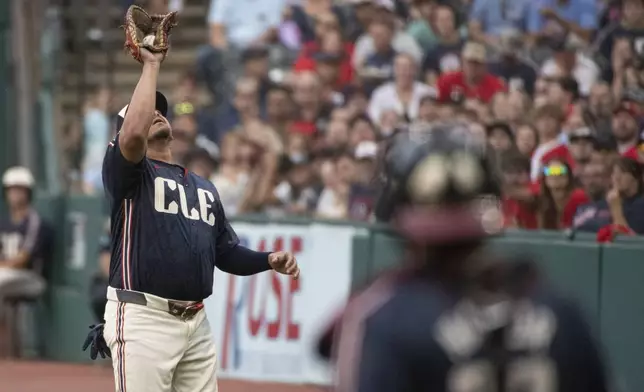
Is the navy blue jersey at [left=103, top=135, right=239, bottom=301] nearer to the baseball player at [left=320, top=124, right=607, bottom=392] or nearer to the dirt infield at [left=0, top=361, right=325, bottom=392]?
the baseball player at [left=320, top=124, right=607, bottom=392]

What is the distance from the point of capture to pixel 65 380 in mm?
11586

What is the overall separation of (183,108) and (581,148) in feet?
13.5

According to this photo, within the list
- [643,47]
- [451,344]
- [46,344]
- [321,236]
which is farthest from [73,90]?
[451,344]

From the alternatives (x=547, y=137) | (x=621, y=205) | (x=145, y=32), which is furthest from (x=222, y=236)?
(x=547, y=137)

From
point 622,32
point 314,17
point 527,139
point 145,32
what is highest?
point 314,17

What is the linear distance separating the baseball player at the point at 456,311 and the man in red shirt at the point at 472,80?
26.8 ft

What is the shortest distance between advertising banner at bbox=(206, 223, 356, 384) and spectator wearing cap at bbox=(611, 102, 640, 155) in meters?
2.26

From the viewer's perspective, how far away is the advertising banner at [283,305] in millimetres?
10734

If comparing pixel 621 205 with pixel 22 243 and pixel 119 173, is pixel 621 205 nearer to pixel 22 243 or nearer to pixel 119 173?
pixel 119 173

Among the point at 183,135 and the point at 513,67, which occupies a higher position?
the point at 513,67

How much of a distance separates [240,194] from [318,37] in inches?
68.2

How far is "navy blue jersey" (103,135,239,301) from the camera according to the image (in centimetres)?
543

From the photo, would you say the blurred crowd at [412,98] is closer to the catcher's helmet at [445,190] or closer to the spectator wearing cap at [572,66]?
the spectator wearing cap at [572,66]

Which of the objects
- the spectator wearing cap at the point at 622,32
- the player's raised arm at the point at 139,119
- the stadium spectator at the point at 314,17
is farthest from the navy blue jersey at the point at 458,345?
the stadium spectator at the point at 314,17
